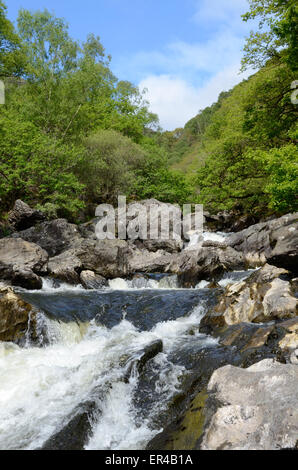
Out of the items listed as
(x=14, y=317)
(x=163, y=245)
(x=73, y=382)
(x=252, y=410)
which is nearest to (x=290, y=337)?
(x=252, y=410)

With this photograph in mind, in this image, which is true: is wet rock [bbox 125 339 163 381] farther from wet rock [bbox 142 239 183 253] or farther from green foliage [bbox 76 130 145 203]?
green foliage [bbox 76 130 145 203]

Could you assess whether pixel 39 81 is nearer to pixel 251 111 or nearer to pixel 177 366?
pixel 251 111

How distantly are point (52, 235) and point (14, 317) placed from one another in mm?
11682

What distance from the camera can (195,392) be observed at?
542 cm

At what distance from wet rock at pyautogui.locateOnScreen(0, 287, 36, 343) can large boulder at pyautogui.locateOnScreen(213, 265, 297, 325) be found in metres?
5.41

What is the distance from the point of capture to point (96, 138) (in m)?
29.1

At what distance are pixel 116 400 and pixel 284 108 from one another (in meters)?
16.8

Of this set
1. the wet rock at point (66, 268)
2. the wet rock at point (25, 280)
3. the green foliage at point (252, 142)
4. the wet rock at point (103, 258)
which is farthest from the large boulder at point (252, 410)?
the green foliage at point (252, 142)

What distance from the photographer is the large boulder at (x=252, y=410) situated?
3238 millimetres

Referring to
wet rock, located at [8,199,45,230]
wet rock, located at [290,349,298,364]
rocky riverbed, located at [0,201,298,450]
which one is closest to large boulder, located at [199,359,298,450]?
rocky riverbed, located at [0,201,298,450]

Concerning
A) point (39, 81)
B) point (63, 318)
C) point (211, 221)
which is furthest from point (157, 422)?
point (39, 81)

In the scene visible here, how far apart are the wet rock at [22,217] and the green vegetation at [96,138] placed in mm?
831

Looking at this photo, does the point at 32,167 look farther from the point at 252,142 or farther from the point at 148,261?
→ the point at 252,142

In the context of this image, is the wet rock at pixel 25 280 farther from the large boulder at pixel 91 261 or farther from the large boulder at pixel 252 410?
the large boulder at pixel 252 410
